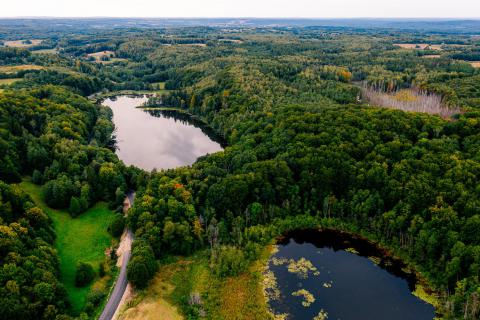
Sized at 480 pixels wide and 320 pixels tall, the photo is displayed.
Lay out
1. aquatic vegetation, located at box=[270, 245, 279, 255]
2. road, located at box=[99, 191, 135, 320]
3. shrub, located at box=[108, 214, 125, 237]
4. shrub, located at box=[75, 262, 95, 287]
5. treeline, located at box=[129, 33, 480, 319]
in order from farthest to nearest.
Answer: shrub, located at box=[108, 214, 125, 237]
aquatic vegetation, located at box=[270, 245, 279, 255]
treeline, located at box=[129, 33, 480, 319]
shrub, located at box=[75, 262, 95, 287]
road, located at box=[99, 191, 135, 320]

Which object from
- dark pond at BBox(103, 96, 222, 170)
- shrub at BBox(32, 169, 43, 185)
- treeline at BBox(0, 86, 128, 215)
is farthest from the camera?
dark pond at BBox(103, 96, 222, 170)

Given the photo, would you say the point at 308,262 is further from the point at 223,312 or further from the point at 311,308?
the point at 223,312

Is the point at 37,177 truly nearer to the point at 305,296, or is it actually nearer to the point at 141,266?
the point at 141,266

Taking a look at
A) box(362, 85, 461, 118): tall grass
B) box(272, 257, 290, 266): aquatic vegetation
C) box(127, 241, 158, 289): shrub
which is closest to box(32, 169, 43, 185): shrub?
box(127, 241, 158, 289): shrub

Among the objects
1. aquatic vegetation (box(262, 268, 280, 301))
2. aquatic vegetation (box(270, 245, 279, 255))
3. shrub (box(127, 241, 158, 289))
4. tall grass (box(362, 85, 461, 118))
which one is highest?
tall grass (box(362, 85, 461, 118))

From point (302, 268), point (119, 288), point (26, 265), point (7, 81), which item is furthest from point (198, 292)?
point (7, 81)

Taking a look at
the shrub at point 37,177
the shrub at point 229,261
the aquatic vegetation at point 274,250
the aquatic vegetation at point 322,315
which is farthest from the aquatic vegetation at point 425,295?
the shrub at point 37,177

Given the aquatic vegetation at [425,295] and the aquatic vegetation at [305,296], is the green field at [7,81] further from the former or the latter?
the aquatic vegetation at [425,295]

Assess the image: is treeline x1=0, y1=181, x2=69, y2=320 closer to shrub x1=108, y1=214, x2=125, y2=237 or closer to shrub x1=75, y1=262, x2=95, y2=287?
shrub x1=75, y1=262, x2=95, y2=287
